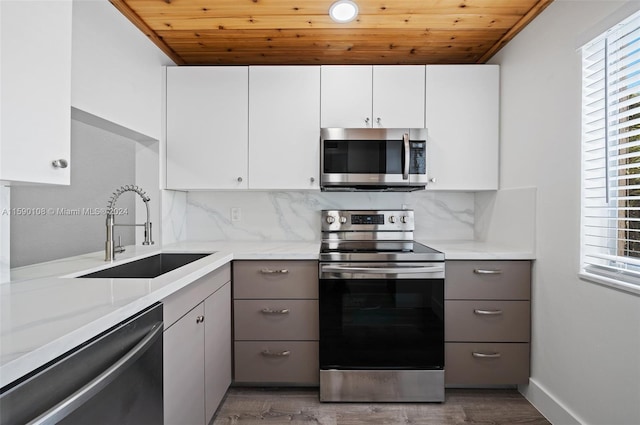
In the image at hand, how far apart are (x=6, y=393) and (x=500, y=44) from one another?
2823 mm

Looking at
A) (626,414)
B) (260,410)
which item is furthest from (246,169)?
(626,414)

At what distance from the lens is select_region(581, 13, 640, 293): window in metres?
1.45

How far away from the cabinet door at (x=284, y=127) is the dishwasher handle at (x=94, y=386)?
1479mm

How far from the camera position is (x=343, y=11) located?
6.41 ft

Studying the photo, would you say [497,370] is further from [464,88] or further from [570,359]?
[464,88]

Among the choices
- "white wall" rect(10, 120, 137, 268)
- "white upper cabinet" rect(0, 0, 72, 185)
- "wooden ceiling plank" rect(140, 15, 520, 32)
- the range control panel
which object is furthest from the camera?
the range control panel

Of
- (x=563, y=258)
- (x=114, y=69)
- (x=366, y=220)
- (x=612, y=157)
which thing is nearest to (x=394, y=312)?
(x=366, y=220)

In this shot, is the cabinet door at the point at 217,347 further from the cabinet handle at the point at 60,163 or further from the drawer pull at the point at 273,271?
the cabinet handle at the point at 60,163

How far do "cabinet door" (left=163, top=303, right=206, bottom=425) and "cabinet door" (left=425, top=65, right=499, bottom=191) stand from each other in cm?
170

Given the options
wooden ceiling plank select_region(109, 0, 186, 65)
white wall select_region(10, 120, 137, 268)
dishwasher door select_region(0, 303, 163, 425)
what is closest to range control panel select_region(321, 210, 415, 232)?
white wall select_region(10, 120, 137, 268)

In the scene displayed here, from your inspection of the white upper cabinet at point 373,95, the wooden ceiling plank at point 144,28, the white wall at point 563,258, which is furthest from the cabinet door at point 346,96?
the wooden ceiling plank at point 144,28

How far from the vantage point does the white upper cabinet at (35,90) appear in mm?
968

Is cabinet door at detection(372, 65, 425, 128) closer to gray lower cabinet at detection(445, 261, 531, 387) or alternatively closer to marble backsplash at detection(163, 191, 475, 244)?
marble backsplash at detection(163, 191, 475, 244)

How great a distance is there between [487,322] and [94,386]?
1.99 meters
